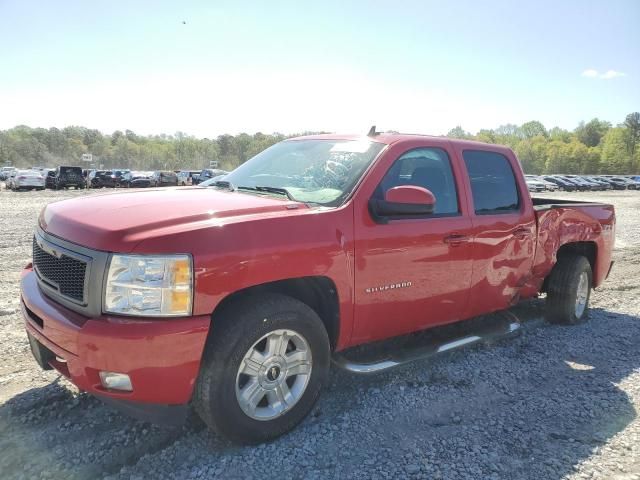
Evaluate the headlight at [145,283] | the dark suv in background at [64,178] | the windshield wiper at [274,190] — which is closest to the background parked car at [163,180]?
the dark suv in background at [64,178]

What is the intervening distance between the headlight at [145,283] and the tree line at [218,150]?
103283 millimetres

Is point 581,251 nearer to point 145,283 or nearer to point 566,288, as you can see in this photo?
point 566,288

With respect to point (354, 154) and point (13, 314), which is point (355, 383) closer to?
point (354, 154)

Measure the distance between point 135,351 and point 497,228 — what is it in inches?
119

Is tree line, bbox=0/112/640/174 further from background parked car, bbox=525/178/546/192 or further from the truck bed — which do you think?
the truck bed

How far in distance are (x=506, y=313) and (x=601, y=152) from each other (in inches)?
5161

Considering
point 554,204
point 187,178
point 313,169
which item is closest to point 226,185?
point 313,169

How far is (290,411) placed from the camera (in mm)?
3092

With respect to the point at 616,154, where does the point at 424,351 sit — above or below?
below

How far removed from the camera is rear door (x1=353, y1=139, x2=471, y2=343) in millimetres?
3305

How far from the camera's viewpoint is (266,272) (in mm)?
2799

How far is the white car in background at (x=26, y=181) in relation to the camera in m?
31.0

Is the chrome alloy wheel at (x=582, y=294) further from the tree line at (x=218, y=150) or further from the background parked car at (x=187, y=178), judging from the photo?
the tree line at (x=218, y=150)

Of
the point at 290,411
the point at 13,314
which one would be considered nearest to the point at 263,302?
the point at 290,411
